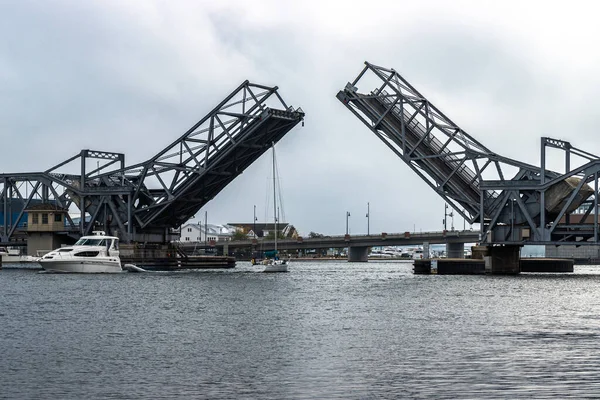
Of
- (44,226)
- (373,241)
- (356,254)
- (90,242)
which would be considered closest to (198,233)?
(356,254)

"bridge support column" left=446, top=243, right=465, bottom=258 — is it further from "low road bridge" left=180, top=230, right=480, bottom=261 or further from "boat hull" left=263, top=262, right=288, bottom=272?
"boat hull" left=263, top=262, right=288, bottom=272

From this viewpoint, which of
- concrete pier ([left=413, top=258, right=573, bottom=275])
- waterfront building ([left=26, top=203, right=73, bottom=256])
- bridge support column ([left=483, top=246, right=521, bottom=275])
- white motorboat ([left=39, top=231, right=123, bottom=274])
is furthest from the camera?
waterfront building ([left=26, top=203, right=73, bottom=256])

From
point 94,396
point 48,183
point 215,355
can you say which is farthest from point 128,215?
point 94,396

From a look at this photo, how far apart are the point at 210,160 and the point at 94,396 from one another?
4219cm

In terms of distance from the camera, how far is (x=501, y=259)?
203 feet

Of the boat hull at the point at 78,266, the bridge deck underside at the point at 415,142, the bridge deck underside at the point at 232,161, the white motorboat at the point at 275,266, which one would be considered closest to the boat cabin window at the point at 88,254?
the boat hull at the point at 78,266

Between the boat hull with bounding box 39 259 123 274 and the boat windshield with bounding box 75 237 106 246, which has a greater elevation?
the boat windshield with bounding box 75 237 106 246

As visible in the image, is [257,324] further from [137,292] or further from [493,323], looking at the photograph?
[137,292]

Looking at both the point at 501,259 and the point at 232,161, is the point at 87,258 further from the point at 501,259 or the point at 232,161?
the point at 501,259

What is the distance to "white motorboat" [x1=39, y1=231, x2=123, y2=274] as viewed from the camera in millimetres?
59531

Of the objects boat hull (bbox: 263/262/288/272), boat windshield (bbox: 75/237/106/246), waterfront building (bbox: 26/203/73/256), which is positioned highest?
waterfront building (bbox: 26/203/73/256)

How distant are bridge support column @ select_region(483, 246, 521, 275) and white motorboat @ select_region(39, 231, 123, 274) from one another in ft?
76.3

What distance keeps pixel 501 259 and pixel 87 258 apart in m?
25.7

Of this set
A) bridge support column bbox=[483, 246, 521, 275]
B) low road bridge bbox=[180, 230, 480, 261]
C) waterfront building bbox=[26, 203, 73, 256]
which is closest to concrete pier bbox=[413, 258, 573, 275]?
bridge support column bbox=[483, 246, 521, 275]
